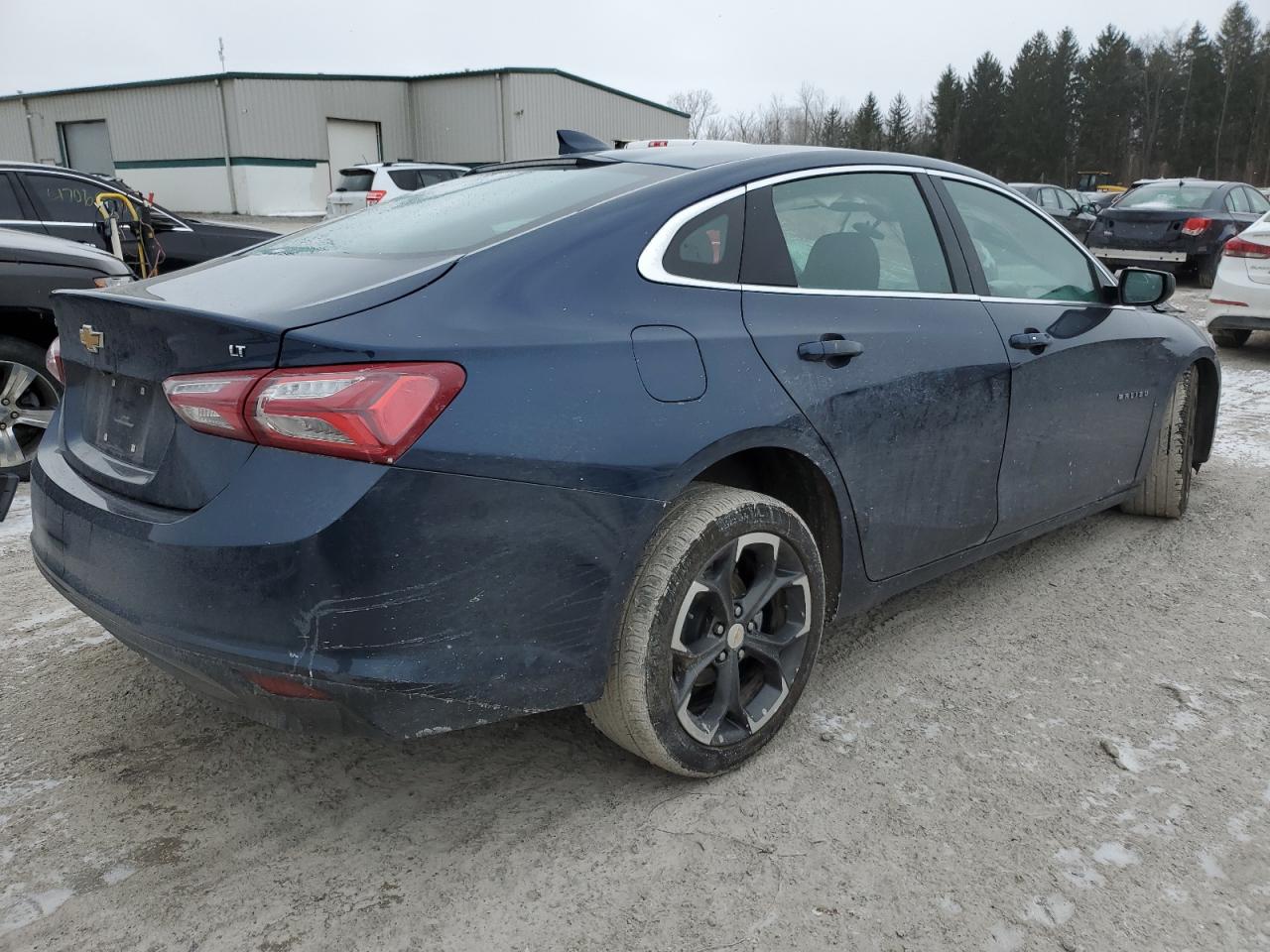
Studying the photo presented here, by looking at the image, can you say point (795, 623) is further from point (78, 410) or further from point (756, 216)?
point (78, 410)

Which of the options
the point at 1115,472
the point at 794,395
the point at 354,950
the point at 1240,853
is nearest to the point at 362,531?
the point at 354,950

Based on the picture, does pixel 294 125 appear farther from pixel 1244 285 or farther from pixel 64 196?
pixel 1244 285

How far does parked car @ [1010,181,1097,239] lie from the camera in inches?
673

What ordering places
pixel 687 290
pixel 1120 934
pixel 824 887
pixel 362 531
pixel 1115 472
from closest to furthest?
pixel 362 531 → pixel 1120 934 → pixel 824 887 → pixel 687 290 → pixel 1115 472

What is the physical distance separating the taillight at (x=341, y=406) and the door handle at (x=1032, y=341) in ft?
6.66

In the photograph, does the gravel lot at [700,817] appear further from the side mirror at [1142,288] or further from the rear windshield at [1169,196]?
the rear windshield at [1169,196]

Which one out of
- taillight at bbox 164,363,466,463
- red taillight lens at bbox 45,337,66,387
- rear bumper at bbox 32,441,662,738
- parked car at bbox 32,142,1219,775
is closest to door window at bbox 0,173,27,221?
red taillight lens at bbox 45,337,66,387

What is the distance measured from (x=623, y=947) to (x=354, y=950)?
0.53m

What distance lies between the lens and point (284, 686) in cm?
195

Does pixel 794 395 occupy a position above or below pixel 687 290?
below

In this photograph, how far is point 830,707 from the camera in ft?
9.52

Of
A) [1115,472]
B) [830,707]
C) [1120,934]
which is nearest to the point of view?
[1120,934]

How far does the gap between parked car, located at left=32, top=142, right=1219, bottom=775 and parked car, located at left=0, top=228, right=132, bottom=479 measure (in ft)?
9.01

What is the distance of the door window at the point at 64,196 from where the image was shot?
7.92 metres
